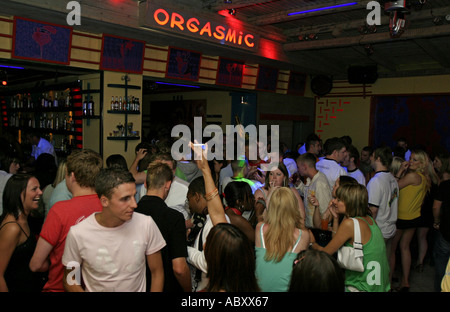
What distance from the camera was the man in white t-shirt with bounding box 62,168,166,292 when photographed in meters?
1.92

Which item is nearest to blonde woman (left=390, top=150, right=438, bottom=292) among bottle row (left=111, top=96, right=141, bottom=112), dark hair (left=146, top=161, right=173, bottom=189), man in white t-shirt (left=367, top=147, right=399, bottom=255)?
man in white t-shirt (left=367, top=147, right=399, bottom=255)

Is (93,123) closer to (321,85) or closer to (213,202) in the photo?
(213,202)

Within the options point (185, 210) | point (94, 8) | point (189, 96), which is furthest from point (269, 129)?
point (185, 210)

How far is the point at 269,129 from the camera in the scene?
10.3 m

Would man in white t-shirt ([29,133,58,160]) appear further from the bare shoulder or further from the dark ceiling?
the bare shoulder

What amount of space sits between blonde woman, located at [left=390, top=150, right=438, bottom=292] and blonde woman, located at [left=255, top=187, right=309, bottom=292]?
2571mm

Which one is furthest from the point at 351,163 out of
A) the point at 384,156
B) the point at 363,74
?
the point at 363,74

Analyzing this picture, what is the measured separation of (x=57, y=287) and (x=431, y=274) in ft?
15.2

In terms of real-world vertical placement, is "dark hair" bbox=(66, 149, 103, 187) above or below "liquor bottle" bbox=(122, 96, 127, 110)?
below

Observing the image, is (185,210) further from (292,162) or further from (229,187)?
(292,162)

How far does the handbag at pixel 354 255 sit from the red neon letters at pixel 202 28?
4486mm

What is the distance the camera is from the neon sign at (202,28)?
18.5ft

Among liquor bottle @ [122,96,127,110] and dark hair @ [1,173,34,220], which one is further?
liquor bottle @ [122,96,127,110]

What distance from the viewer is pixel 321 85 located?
11.0 meters
